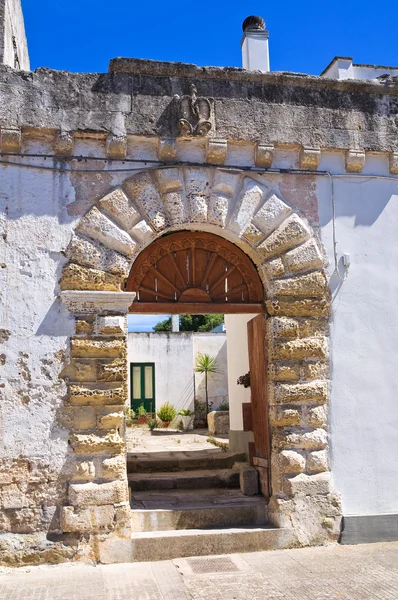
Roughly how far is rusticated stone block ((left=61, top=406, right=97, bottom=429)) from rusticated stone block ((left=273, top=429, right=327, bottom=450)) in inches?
76.0

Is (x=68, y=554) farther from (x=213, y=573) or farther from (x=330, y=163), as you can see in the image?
(x=330, y=163)

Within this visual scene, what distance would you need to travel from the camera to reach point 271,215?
6.75m

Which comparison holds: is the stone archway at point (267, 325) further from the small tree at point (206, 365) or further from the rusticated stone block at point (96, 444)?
the small tree at point (206, 365)

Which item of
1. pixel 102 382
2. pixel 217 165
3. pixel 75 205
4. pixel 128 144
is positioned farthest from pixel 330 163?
pixel 102 382

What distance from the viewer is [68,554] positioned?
5770 mm

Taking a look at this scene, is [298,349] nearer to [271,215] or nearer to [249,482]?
[271,215]

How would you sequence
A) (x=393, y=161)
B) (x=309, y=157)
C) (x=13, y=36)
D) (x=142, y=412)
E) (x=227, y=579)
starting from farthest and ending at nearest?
(x=142, y=412), (x=13, y=36), (x=393, y=161), (x=309, y=157), (x=227, y=579)

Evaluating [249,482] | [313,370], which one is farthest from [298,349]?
[249,482]

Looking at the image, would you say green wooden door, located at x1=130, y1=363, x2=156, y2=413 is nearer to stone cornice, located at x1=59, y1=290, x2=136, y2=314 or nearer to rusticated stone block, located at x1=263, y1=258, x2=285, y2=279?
rusticated stone block, located at x1=263, y1=258, x2=285, y2=279

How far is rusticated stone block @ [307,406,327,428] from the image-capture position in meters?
6.53

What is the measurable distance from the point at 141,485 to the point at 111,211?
3.56 metres

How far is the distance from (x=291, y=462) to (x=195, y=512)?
1119 millimetres

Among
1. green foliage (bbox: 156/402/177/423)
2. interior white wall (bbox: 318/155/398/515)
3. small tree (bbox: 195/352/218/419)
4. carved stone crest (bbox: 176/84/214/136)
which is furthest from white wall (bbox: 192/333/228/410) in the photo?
carved stone crest (bbox: 176/84/214/136)

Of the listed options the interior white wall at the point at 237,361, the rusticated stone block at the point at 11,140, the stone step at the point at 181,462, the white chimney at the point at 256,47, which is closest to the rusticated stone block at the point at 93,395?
the rusticated stone block at the point at 11,140
